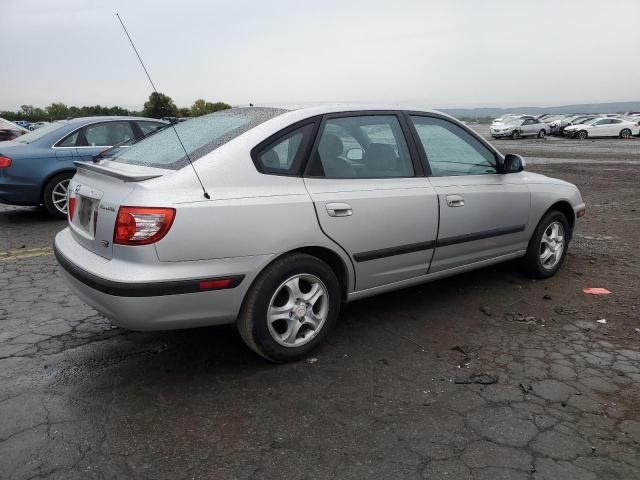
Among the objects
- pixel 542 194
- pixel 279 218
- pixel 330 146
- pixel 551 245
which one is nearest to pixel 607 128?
pixel 551 245

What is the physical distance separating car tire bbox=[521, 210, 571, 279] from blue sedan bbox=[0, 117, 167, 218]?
18.0 ft

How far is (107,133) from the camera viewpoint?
846 centimetres

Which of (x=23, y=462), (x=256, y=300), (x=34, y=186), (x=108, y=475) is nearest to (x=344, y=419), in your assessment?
(x=256, y=300)

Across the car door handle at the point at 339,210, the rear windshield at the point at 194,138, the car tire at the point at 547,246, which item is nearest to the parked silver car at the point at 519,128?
the car tire at the point at 547,246

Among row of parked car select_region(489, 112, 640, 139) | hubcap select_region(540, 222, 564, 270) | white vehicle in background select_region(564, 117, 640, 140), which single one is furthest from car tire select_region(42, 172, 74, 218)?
white vehicle in background select_region(564, 117, 640, 140)

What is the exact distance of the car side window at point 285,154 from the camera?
3.20 meters

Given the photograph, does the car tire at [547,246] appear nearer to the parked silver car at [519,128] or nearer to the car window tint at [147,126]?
the car window tint at [147,126]

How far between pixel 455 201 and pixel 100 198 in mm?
2423

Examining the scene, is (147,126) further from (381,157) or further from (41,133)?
(381,157)

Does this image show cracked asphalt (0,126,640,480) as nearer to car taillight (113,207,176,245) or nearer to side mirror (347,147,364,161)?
car taillight (113,207,176,245)

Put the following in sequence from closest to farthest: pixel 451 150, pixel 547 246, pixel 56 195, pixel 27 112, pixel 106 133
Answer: pixel 451 150
pixel 547 246
pixel 56 195
pixel 106 133
pixel 27 112

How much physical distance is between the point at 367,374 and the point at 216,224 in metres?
1.26

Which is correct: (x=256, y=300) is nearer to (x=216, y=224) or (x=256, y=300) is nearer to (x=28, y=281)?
(x=216, y=224)

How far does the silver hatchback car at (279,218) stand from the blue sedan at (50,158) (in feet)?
15.2
